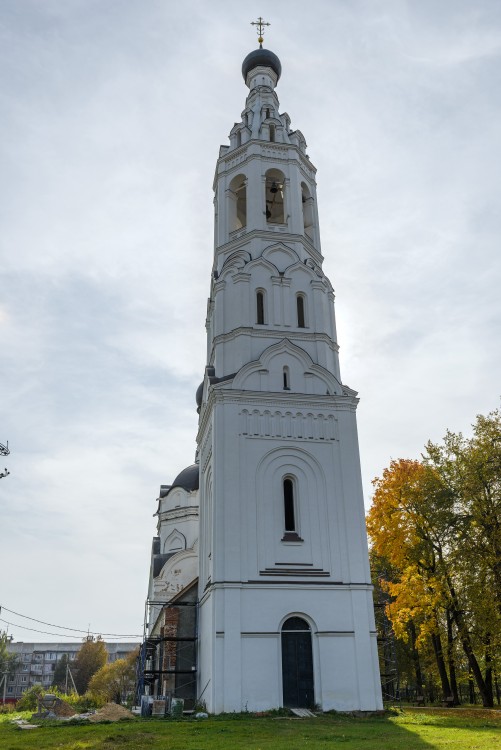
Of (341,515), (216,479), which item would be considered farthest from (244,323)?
(341,515)

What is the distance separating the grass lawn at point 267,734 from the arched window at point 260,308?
13.8m

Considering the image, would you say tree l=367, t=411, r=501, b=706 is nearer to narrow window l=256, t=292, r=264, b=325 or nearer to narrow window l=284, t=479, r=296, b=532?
narrow window l=284, t=479, r=296, b=532

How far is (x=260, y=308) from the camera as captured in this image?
84.5ft

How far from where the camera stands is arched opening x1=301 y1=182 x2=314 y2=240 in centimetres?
2909

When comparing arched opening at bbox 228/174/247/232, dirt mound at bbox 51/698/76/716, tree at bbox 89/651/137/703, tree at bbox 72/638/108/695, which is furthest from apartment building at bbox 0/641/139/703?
arched opening at bbox 228/174/247/232

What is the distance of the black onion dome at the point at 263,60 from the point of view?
1344 inches

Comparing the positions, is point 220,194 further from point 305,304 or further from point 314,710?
point 314,710

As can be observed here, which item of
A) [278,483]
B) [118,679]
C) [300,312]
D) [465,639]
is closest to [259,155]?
[300,312]

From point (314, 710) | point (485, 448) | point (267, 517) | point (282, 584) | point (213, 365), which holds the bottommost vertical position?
point (314, 710)

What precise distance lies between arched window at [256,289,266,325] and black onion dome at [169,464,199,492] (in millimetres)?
18570

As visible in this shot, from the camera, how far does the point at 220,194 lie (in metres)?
29.6

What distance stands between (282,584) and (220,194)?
17.7m

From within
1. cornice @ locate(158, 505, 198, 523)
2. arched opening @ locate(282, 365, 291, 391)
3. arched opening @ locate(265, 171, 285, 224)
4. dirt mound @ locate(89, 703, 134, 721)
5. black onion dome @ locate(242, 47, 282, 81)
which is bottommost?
dirt mound @ locate(89, 703, 134, 721)

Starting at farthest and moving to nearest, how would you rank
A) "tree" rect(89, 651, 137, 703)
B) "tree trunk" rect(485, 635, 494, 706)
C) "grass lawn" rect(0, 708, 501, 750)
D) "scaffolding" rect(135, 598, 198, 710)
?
"tree" rect(89, 651, 137, 703), "scaffolding" rect(135, 598, 198, 710), "tree trunk" rect(485, 635, 494, 706), "grass lawn" rect(0, 708, 501, 750)
